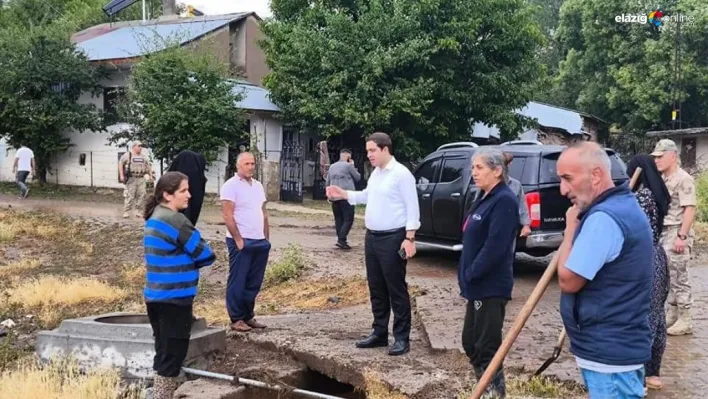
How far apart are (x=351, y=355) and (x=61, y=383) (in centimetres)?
232

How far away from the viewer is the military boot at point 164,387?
5.34 m

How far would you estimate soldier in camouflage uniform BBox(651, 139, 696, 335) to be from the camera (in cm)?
624

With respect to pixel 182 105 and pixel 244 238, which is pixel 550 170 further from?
pixel 182 105

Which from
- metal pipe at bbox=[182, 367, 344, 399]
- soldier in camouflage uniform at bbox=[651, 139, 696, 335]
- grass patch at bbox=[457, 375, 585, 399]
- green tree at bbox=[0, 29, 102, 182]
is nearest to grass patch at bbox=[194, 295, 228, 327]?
metal pipe at bbox=[182, 367, 344, 399]

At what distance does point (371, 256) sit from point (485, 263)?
160 centimetres

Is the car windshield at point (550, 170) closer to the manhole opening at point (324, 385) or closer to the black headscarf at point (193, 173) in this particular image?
the manhole opening at point (324, 385)

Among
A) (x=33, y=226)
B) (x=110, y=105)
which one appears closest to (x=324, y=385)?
(x=33, y=226)

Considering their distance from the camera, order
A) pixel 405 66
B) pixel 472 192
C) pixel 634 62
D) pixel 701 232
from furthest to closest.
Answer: pixel 634 62, pixel 405 66, pixel 701 232, pixel 472 192

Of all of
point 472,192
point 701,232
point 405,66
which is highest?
point 405,66

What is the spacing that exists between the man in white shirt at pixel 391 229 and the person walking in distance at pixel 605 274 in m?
2.71

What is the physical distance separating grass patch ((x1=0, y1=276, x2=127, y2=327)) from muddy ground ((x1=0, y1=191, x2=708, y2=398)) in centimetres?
8

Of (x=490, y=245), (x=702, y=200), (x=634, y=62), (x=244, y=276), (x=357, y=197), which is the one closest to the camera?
(x=490, y=245)

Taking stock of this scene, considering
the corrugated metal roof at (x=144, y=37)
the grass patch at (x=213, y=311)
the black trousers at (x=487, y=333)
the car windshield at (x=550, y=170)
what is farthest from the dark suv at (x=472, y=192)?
the corrugated metal roof at (x=144, y=37)

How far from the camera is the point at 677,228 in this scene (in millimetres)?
6602
